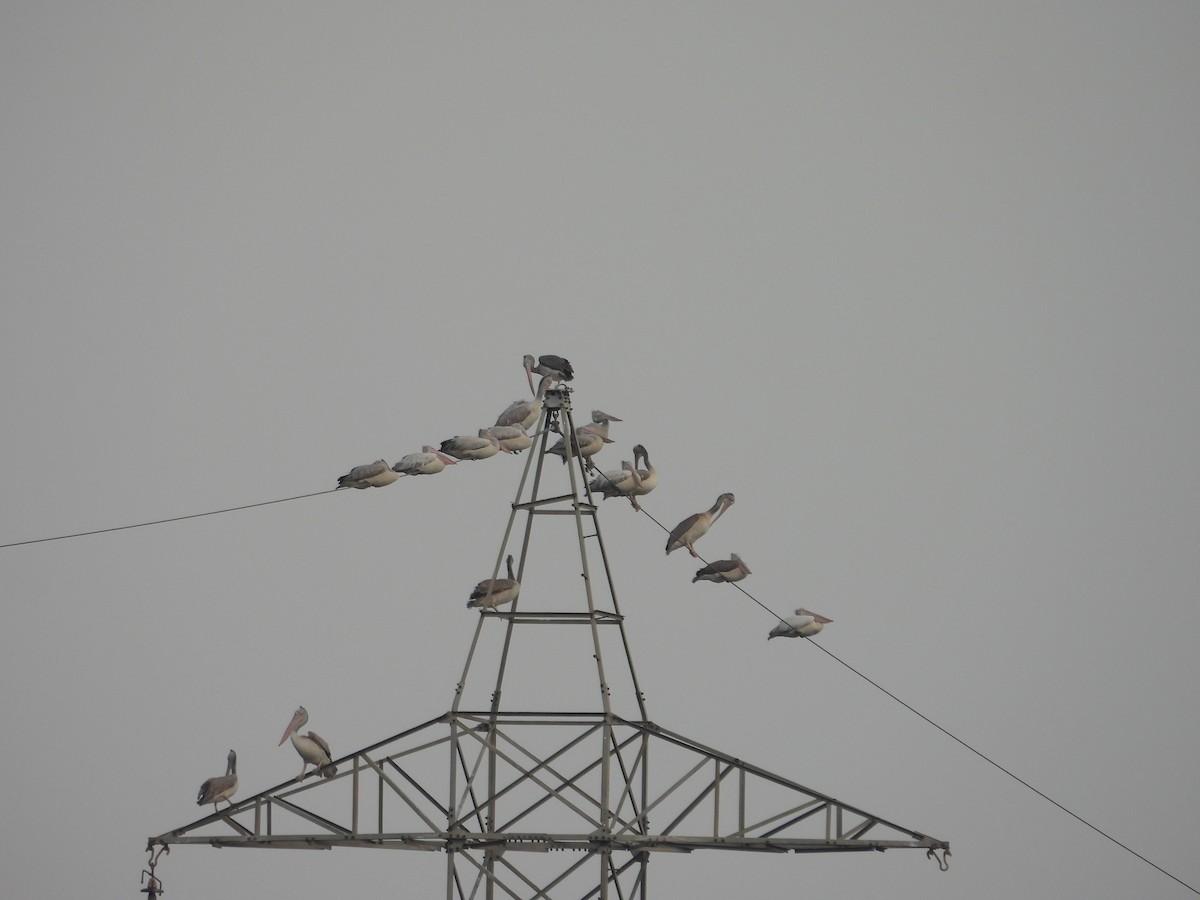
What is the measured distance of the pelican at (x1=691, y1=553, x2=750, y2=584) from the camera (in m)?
31.0

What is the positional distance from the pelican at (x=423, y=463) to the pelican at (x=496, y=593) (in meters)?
2.74

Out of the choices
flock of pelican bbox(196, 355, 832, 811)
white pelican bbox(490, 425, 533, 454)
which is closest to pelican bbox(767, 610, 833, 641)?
flock of pelican bbox(196, 355, 832, 811)

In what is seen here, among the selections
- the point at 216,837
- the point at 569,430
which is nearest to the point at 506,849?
the point at 216,837

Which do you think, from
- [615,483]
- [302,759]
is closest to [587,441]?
[615,483]

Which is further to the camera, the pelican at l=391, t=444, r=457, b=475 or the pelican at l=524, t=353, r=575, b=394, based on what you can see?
the pelican at l=391, t=444, r=457, b=475

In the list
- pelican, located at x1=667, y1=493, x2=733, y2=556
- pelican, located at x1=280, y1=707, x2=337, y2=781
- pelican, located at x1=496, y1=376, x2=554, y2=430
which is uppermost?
pelican, located at x1=496, y1=376, x2=554, y2=430

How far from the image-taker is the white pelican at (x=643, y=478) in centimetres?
3095

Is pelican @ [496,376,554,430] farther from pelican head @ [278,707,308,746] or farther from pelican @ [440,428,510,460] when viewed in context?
pelican head @ [278,707,308,746]

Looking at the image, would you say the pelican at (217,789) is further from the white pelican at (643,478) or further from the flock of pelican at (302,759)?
the white pelican at (643,478)

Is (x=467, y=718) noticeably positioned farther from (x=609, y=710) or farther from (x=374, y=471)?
(x=374, y=471)

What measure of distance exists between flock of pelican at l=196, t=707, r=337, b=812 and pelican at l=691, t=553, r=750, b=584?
5.55 meters

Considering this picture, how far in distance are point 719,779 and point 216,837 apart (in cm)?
614

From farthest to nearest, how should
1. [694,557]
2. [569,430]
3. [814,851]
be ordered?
1. [694,557]
2. [569,430]
3. [814,851]

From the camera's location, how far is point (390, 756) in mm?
28047
